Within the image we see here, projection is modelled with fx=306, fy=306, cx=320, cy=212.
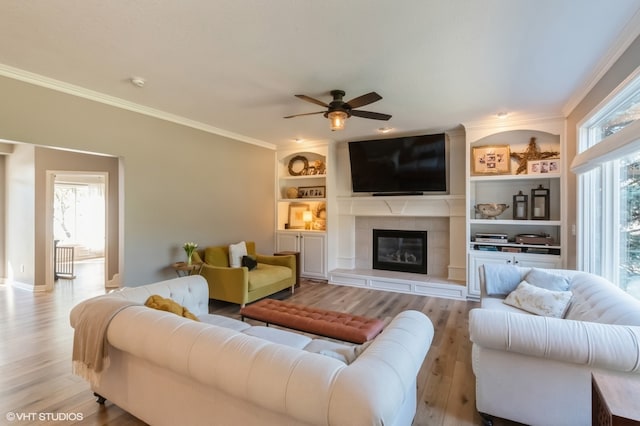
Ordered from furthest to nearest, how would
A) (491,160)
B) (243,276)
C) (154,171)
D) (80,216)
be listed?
(80,216) → (491,160) → (154,171) → (243,276)

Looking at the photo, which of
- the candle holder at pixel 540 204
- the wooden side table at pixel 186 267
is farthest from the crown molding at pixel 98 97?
the candle holder at pixel 540 204

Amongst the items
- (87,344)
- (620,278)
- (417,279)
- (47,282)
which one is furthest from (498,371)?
(47,282)

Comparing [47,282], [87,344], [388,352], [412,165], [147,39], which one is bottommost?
[47,282]

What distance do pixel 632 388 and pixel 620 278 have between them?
7.25 ft

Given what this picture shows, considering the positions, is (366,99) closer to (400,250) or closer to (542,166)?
(542,166)

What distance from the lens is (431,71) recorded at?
287cm

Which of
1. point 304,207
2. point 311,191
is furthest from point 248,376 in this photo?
point 304,207

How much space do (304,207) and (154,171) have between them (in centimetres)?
307

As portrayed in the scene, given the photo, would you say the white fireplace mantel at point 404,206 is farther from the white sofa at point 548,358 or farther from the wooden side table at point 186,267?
the white sofa at point 548,358

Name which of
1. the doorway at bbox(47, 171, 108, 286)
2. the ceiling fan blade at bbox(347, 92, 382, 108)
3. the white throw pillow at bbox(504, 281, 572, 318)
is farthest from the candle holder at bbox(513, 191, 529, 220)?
the doorway at bbox(47, 171, 108, 286)

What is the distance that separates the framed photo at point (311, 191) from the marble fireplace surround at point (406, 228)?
1.32ft

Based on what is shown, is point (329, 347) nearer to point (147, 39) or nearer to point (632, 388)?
point (632, 388)

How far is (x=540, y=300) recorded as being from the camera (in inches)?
103

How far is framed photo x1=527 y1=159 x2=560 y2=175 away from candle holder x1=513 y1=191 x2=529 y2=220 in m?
0.41
